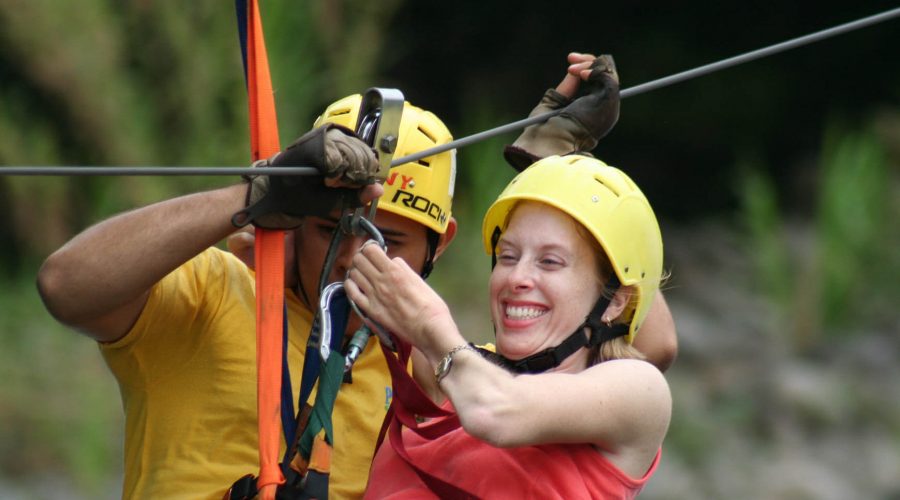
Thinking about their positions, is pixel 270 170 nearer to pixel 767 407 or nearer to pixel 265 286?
pixel 265 286

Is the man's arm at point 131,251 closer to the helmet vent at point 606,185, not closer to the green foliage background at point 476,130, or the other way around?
the helmet vent at point 606,185

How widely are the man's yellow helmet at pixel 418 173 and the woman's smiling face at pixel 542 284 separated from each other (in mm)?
503

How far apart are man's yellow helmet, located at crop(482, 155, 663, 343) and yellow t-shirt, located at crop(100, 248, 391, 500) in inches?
25.4

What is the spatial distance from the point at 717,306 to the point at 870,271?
97cm

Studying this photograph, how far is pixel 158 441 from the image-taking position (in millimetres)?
3338

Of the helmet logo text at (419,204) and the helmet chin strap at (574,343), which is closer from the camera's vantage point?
the helmet chin strap at (574,343)

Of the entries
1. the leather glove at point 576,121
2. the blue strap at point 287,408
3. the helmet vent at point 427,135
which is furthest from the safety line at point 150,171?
the leather glove at point 576,121

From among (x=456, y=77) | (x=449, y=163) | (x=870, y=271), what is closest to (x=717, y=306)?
(x=870, y=271)

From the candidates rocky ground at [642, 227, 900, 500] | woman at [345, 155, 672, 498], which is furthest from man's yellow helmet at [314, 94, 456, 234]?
rocky ground at [642, 227, 900, 500]

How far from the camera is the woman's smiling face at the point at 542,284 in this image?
10.2 ft

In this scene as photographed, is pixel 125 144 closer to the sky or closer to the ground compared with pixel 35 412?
closer to the sky

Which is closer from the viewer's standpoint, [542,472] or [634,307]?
[542,472]

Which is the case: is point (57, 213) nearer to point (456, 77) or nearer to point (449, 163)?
point (456, 77)

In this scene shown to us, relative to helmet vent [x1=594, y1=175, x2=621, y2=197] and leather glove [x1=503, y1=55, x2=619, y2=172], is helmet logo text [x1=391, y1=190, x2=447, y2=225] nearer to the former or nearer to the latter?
leather glove [x1=503, y1=55, x2=619, y2=172]
